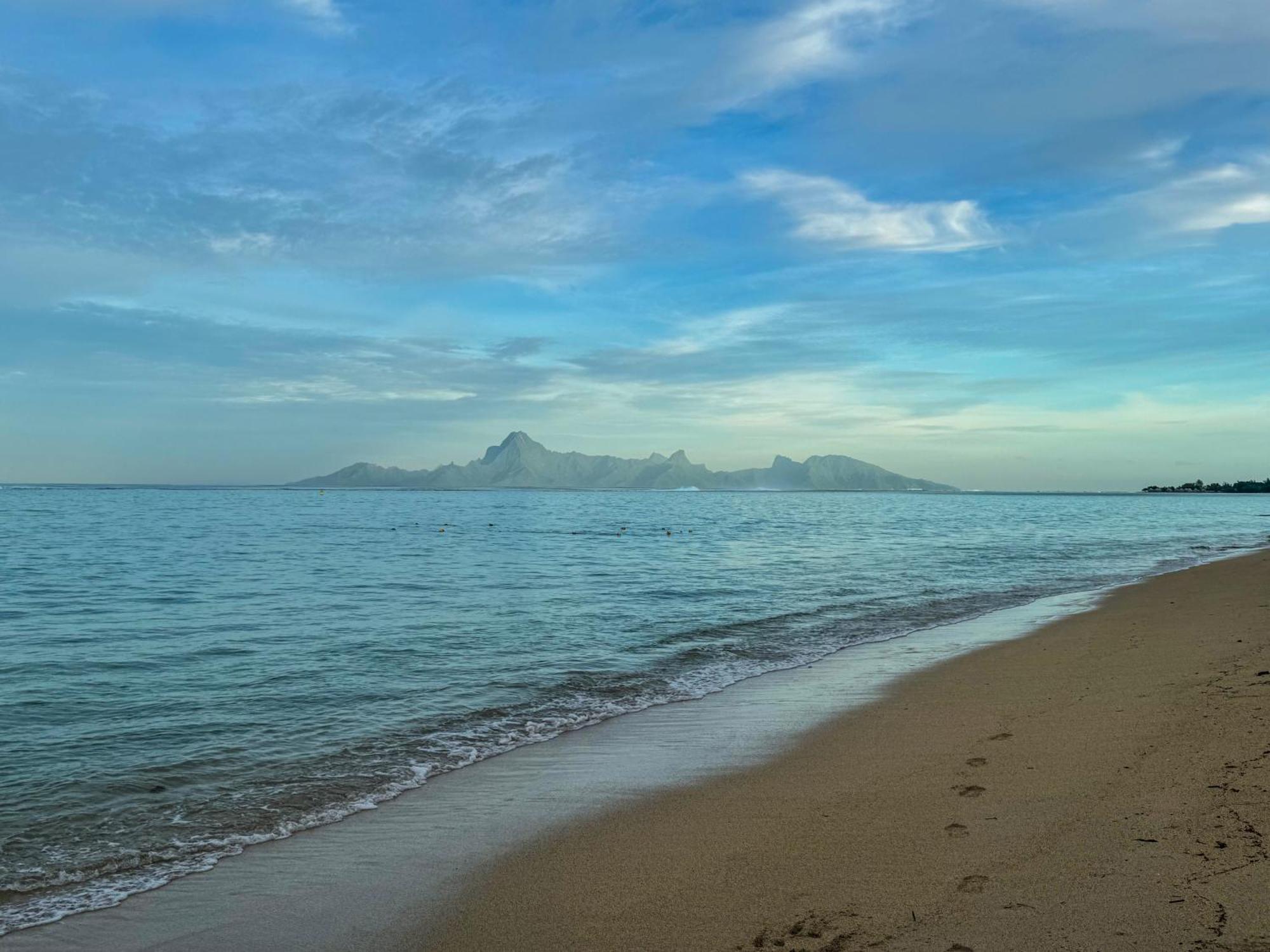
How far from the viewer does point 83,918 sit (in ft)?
17.2

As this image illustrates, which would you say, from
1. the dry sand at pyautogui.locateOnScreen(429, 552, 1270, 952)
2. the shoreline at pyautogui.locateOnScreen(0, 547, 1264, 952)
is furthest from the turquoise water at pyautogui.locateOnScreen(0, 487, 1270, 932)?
the dry sand at pyautogui.locateOnScreen(429, 552, 1270, 952)

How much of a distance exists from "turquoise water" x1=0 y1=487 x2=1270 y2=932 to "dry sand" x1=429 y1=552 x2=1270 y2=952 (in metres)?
2.78

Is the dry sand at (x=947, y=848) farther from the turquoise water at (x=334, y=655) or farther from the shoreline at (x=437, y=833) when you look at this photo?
the turquoise water at (x=334, y=655)

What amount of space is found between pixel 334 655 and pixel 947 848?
11192 millimetres

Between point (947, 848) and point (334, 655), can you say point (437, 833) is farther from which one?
point (334, 655)

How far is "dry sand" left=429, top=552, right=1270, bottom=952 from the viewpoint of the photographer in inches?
172

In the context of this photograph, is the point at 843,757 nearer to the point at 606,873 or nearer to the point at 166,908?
the point at 606,873

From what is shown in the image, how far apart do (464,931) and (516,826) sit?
175 cm

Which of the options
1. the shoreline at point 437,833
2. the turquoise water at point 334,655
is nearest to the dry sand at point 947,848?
the shoreline at point 437,833

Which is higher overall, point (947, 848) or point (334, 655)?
point (947, 848)

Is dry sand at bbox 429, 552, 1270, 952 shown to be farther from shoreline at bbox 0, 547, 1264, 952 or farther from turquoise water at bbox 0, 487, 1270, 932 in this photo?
turquoise water at bbox 0, 487, 1270, 932

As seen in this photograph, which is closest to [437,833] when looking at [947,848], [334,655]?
[947,848]

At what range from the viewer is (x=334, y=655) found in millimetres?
14086

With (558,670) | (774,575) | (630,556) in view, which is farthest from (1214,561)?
(558,670)
